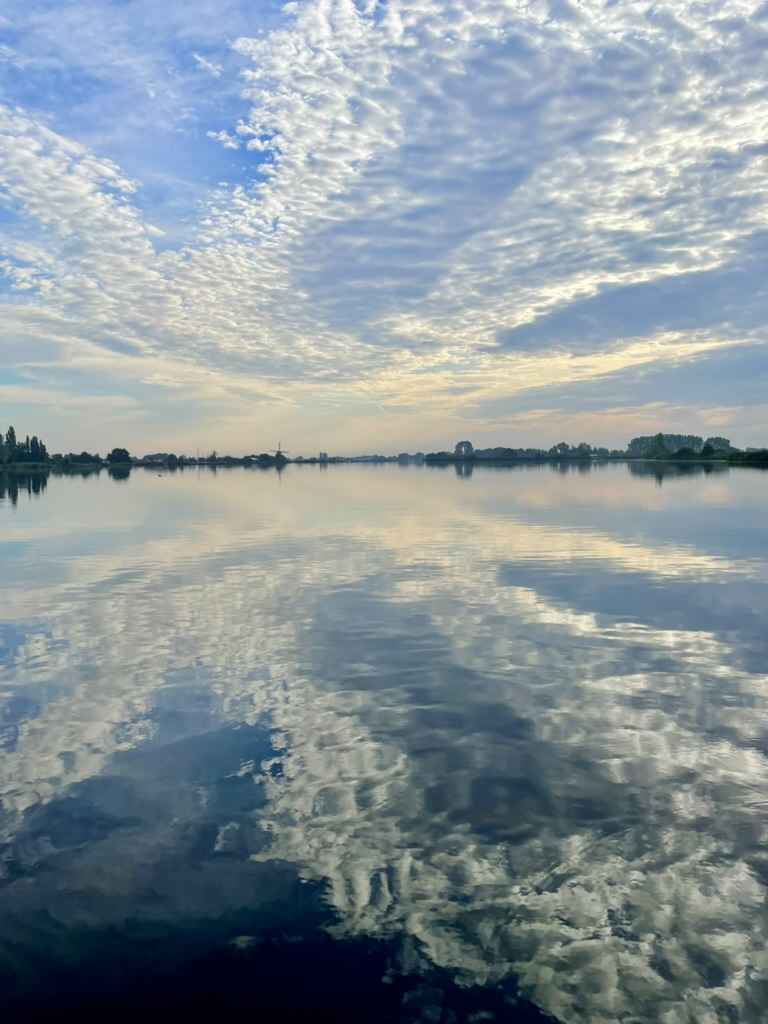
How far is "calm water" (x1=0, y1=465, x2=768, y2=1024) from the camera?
867cm

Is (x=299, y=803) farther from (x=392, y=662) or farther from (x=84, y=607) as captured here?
(x=84, y=607)

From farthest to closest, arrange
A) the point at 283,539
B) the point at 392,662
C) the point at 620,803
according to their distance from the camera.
A: the point at 283,539 → the point at 392,662 → the point at 620,803

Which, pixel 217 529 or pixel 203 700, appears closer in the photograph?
pixel 203 700

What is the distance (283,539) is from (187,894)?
4500 centimetres

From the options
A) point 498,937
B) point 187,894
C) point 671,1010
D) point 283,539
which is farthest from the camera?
point 283,539

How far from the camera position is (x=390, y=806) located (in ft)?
42.0

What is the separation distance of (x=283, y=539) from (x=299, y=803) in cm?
4260

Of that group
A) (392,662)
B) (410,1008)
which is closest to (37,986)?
(410,1008)

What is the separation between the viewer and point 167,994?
8406 mm

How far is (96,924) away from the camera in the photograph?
9.66 meters

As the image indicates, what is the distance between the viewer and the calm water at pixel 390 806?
8.67 meters

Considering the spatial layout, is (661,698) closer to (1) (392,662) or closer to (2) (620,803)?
(2) (620,803)

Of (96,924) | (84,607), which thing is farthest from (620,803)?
(84,607)

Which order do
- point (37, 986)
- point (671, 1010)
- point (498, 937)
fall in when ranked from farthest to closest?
1. point (498, 937)
2. point (37, 986)
3. point (671, 1010)
